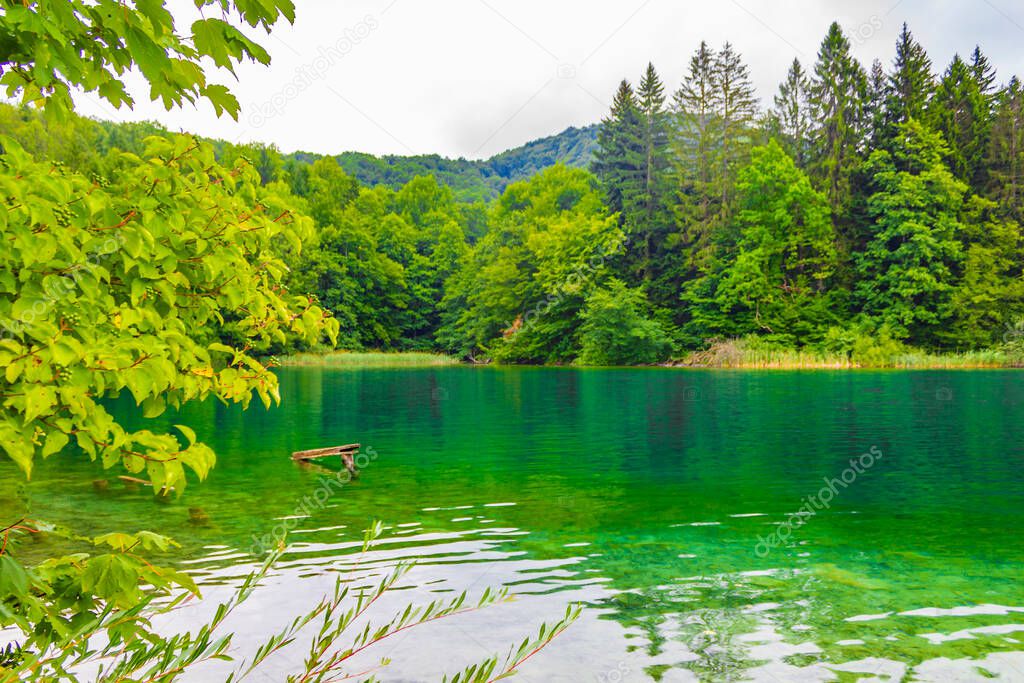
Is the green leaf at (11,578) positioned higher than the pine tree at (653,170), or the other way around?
the pine tree at (653,170)

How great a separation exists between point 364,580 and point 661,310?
215ft

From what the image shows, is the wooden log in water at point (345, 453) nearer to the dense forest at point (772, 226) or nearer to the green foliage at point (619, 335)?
the dense forest at point (772, 226)

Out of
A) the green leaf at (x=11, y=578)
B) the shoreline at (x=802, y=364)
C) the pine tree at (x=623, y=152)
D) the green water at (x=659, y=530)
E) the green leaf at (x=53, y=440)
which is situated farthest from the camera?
the pine tree at (x=623, y=152)

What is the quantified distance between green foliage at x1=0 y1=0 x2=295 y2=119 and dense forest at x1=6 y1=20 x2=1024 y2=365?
192ft

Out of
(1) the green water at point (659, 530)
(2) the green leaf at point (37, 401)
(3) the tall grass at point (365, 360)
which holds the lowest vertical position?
(1) the green water at point (659, 530)

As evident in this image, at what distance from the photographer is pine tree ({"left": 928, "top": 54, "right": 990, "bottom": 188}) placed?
67875mm

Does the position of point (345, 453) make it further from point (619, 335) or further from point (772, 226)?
point (772, 226)

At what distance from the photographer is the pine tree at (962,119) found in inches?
2672

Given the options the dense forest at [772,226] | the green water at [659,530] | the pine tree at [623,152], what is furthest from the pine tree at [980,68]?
the green water at [659,530]

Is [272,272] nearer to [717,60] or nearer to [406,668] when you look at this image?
[406,668]

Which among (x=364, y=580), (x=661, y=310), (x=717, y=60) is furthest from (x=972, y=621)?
(x=717, y=60)

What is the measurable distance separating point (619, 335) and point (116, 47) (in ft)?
211

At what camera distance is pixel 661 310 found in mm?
72250

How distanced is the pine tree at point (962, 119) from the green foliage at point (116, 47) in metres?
75.6
